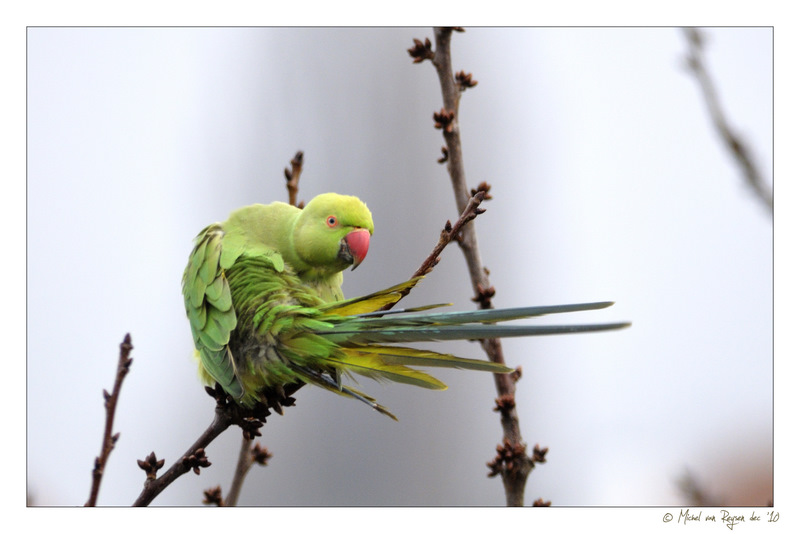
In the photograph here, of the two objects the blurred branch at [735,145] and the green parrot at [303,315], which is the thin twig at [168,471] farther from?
the blurred branch at [735,145]

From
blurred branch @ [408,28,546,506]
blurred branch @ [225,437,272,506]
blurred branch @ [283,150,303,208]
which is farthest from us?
blurred branch @ [283,150,303,208]

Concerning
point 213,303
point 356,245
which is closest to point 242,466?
point 213,303

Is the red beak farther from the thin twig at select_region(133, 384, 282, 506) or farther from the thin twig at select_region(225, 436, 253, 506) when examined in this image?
the thin twig at select_region(225, 436, 253, 506)

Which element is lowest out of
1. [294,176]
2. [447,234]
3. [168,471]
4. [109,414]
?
[168,471]

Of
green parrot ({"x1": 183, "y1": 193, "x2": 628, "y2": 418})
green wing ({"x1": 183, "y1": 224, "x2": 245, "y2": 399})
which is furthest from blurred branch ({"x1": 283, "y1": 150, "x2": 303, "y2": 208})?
green wing ({"x1": 183, "y1": 224, "x2": 245, "y2": 399})

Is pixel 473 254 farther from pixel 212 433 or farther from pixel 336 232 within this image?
pixel 212 433
